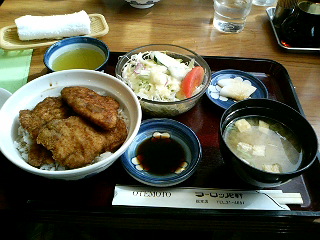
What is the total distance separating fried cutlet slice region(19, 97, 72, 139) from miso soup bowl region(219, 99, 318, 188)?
75 centimetres

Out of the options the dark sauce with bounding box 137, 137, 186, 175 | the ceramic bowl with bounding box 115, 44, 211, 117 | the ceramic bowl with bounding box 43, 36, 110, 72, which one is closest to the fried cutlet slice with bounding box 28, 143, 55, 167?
the dark sauce with bounding box 137, 137, 186, 175

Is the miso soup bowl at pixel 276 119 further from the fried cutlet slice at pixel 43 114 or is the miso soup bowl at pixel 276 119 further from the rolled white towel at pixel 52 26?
the rolled white towel at pixel 52 26

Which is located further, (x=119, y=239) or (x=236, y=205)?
(x=119, y=239)

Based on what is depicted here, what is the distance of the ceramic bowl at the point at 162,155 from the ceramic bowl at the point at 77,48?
0.56m

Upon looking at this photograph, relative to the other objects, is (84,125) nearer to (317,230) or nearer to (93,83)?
(93,83)

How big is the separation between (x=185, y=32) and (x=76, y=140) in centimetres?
151

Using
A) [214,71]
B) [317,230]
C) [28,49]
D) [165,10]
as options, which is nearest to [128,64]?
[214,71]

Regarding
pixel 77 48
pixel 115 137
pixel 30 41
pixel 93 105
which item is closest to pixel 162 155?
pixel 115 137

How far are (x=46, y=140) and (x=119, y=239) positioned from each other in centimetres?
88

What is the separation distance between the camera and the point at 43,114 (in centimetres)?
138

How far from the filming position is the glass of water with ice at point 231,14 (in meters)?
2.32

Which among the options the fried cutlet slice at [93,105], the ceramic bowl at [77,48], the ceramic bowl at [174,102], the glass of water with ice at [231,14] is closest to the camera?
the fried cutlet slice at [93,105]

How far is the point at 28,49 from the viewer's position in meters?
2.10

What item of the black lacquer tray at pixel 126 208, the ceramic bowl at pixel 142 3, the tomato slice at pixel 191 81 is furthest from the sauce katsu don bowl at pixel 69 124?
the ceramic bowl at pixel 142 3
